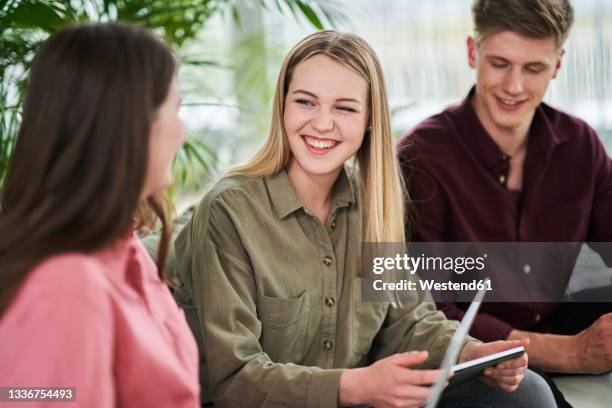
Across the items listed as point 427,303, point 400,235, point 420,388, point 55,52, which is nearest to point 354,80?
point 400,235

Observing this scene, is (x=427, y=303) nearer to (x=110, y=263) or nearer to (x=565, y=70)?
(x=110, y=263)

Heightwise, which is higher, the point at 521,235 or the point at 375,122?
the point at 375,122

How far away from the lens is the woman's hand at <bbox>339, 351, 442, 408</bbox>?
1.31 metres

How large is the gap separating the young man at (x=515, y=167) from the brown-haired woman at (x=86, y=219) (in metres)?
1.00

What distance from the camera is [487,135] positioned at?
1.98 metres

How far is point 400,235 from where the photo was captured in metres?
1.67

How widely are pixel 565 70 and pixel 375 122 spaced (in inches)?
58.1

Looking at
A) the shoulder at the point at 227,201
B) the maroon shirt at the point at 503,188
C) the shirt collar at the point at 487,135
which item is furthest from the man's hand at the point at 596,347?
the shoulder at the point at 227,201

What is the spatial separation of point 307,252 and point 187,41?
1.14 m

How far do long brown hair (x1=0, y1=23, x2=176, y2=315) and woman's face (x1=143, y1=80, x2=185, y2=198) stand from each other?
30mm

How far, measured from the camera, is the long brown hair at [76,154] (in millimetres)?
930

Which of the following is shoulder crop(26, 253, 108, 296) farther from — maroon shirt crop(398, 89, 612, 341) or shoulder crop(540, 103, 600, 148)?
shoulder crop(540, 103, 600, 148)

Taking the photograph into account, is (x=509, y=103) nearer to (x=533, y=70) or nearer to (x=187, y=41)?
(x=533, y=70)

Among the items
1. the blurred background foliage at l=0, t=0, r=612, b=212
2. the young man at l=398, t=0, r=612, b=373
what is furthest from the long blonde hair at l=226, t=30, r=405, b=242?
the blurred background foliage at l=0, t=0, r=612, b=212
